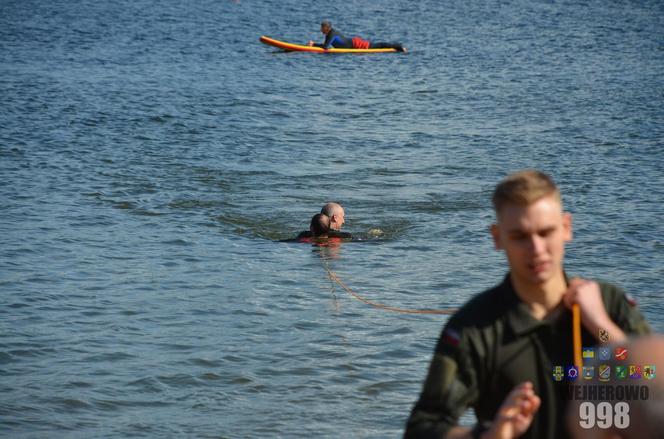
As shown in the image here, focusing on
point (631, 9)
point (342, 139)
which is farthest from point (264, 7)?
point (342, 139)

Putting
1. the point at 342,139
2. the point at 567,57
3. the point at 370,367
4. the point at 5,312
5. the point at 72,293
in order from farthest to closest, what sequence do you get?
the point at 567,57
the point at 342,139
the point at 72,293
the point at 5,312
the point at 370,367

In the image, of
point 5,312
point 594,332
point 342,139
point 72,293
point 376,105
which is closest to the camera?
point 594,332

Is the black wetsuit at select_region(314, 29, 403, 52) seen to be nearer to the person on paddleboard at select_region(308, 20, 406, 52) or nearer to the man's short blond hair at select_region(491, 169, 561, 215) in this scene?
the person on paddleboard at select_region(308, 20, 406, 52)

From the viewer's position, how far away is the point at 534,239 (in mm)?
3350

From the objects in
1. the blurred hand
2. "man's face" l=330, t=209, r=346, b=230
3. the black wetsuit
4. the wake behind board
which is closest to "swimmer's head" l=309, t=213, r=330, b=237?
"man's face" l=330, t=209, r=346, b=230

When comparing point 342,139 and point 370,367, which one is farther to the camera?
point 342,139

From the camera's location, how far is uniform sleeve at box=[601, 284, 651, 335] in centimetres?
343

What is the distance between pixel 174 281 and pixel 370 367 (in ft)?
11.3

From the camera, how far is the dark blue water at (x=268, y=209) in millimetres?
8953

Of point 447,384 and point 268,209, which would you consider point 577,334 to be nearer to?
point 447,384

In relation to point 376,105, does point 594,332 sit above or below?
above

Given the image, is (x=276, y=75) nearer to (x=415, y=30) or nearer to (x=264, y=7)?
(x=415, y=30)

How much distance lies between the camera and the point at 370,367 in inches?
367

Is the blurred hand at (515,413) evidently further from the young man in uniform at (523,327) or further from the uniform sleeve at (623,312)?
the uniform sleeve at (623,312)
